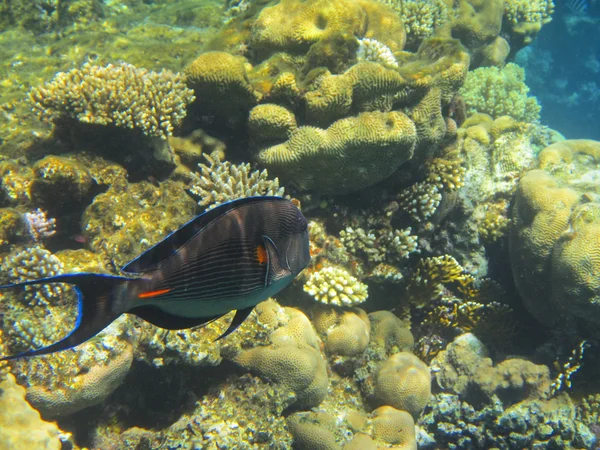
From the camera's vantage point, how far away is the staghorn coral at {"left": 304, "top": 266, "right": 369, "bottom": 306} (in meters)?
5.02

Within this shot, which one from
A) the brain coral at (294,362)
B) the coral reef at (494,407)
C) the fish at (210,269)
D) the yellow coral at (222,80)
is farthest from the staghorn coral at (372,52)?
the fish at (210,269)

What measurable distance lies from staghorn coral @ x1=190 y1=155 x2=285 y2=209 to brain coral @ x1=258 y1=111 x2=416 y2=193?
0.47 meters

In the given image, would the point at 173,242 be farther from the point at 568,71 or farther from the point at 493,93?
the point at 568,71

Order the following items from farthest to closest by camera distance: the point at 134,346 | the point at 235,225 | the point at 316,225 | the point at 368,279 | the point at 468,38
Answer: the point at 468,38, the point at 368,279, the point at 316,225, the point at 134,346, the point at 235,225

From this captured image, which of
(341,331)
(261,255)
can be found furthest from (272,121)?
(261,255)

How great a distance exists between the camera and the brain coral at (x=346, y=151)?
490 centimetres

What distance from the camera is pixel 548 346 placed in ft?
21.2

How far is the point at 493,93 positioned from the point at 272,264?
10701mm

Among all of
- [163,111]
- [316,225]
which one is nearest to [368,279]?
[316,225]

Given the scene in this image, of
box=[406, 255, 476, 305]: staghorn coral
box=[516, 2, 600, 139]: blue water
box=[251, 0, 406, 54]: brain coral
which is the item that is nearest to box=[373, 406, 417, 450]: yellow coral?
box=[406, 255, 476, 305]: staghorn coral

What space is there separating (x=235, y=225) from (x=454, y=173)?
18.2ft

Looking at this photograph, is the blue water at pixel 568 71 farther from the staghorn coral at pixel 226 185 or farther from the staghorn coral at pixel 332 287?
the staghorn coral at pixel 226 185

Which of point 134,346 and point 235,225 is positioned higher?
point 235,225

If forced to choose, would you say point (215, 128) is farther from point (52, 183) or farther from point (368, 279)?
point (368, 279)
